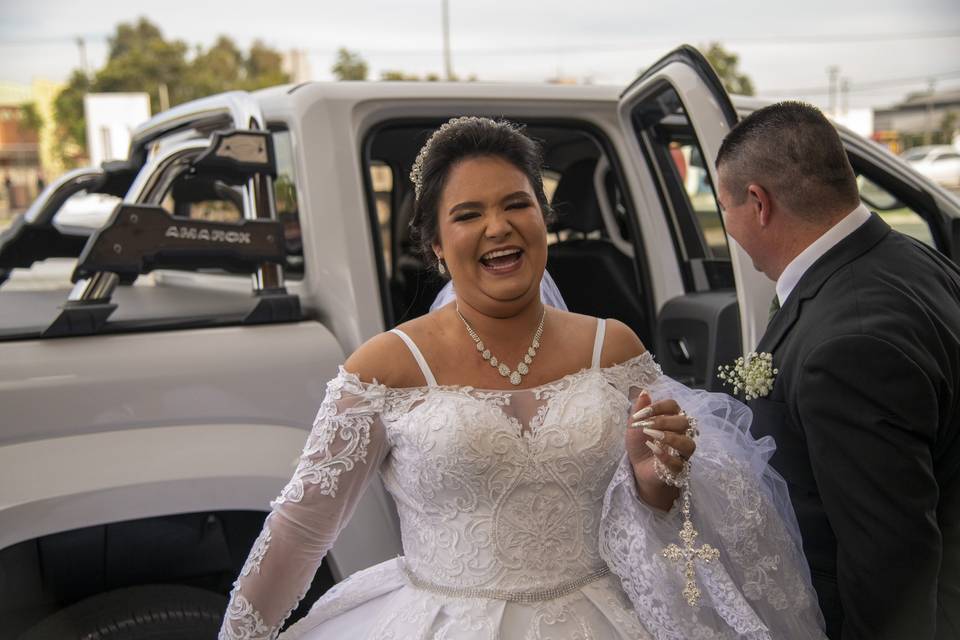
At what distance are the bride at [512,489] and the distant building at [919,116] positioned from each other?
47.8 metres

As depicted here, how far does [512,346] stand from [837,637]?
3.15ft

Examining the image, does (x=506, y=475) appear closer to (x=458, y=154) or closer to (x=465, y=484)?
(x=465, y=484)

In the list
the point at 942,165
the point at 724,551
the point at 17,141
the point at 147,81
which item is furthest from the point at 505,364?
the point at 17,141

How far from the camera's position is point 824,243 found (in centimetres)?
212

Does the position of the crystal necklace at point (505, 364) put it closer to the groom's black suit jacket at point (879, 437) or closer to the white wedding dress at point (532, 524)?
the white wedding dress at point (532, 524)

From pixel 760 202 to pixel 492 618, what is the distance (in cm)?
113

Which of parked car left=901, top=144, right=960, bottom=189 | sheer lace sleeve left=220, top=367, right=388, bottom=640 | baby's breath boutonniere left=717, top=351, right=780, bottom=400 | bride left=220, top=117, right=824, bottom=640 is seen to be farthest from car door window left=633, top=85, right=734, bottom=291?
parked car left=901, top=144, right=960, bottom=189

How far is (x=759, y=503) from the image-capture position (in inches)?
77.0

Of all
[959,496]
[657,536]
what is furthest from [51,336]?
[959,496]

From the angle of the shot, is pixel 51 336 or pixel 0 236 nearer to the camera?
pixel 51 336

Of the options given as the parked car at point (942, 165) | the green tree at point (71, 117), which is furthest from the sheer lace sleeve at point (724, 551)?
the green tree at point (71, 117)

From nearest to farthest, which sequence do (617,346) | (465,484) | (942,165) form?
(465,484), (617,346), (942,165)

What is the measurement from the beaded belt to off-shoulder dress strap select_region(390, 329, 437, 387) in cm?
43

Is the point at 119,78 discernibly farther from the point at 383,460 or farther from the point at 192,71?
the point at 383,460
